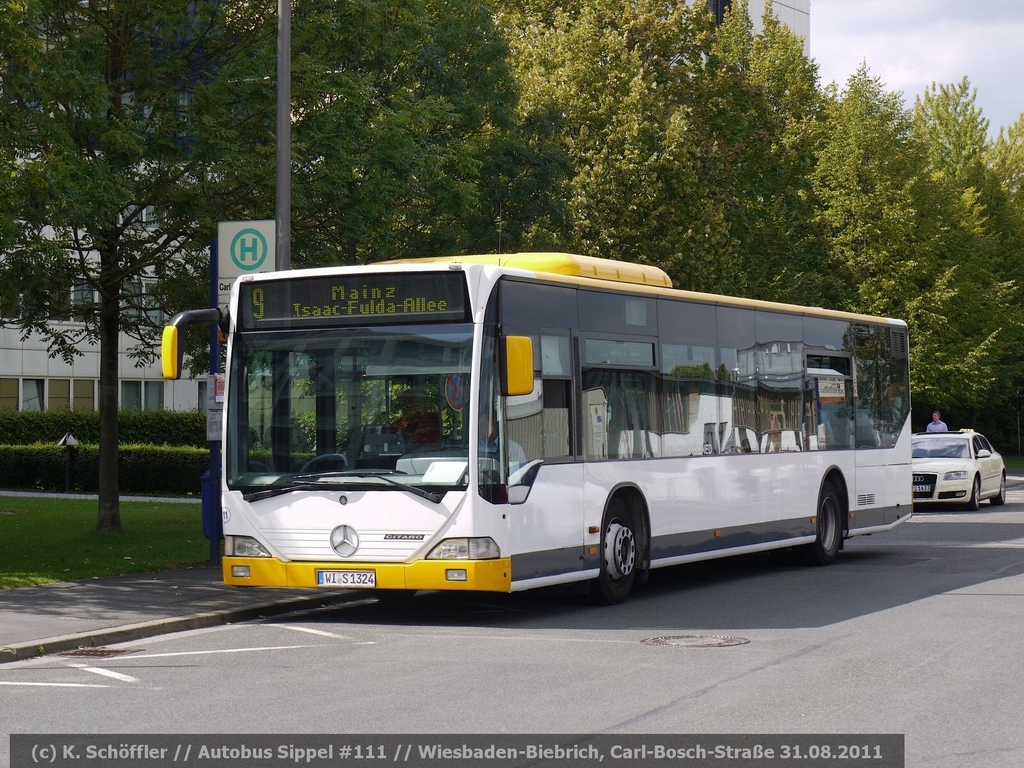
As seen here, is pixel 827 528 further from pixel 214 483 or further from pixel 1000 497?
pixel 1000 497

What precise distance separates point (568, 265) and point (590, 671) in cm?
501

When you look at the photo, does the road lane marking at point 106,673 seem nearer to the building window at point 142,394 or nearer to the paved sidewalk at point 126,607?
the paved sidewalk at point 126,607

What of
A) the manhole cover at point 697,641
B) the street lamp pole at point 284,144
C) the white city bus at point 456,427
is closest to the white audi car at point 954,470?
the white city bus at point 456,427

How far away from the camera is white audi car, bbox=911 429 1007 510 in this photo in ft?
99.0

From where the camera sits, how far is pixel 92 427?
1539 inches

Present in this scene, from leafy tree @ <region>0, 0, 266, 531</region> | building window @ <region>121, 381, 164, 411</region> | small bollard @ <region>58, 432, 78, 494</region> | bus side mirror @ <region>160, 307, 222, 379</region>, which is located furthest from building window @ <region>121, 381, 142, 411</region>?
bus side mirror @ <region>160, 307, 222, 379</region>

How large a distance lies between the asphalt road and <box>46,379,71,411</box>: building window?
111 feet

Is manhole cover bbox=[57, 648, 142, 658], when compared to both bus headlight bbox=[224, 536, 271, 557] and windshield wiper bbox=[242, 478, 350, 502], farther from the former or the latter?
windshield wiper bbox=[242, 478, 350, 502]

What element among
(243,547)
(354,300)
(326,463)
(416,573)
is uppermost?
(354,300)

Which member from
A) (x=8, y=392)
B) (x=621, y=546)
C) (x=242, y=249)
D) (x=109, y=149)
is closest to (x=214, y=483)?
(x=242, y=249)

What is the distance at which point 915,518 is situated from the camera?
93.3ft

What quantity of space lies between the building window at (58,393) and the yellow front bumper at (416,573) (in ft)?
117

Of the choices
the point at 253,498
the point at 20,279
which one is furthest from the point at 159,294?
the point at 253,498

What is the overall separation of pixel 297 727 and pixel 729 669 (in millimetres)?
3249
